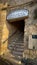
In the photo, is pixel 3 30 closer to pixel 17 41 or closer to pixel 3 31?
pixel 3 31

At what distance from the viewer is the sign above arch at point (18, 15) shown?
10613mm

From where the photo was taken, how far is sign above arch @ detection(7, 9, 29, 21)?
1061 centimetres

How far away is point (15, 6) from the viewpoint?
37.5 ft

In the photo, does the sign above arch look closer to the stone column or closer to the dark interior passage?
the stone column

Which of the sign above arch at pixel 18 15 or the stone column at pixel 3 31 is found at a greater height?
the sign above arch at pixel 18 15

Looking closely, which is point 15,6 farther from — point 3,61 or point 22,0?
point 3,61

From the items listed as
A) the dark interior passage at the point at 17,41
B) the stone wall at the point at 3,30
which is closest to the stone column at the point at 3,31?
the stone wall at the point at 3,30

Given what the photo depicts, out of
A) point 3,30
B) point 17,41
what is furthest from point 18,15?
point 17,41

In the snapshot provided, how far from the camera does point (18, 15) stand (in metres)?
11.1

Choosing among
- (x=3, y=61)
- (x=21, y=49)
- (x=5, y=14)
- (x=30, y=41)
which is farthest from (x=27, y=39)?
(x=5, y=14)

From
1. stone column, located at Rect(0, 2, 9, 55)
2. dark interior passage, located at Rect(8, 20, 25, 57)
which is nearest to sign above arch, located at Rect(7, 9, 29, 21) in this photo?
stone column, located at Rect(0, 2, 9, 55)

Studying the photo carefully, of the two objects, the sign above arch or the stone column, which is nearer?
the sign above arch

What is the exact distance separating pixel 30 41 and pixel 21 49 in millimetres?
1223

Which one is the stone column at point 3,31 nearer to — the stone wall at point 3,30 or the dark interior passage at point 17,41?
the stone wall at point 3,30
